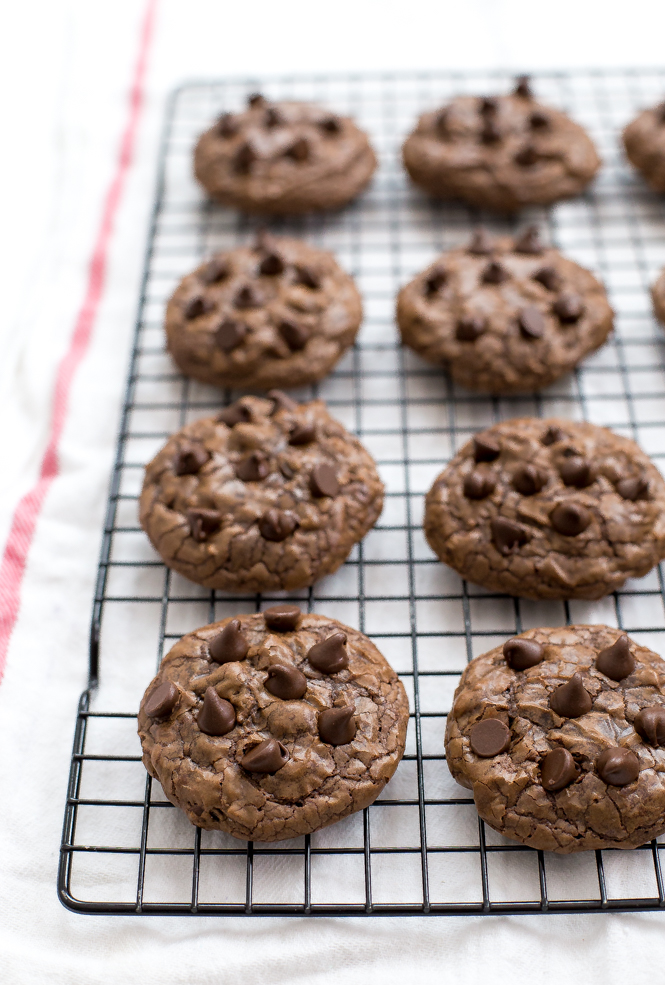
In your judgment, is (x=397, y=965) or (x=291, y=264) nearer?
(x=397, y=965)

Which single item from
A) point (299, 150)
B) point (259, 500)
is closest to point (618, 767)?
point (259, 500)

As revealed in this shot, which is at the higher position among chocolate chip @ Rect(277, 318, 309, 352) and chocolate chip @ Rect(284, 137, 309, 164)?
chocolate chip @ Rect(284, 137, 309, 164)

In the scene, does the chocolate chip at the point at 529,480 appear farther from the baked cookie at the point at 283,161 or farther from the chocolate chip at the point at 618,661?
the baked cookie at the point at 283,161

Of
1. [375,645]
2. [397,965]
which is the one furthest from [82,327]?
[397,965]

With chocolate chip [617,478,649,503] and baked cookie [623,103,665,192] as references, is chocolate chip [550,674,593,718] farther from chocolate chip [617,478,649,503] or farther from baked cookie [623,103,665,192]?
baked cookie [623,103,665,192]

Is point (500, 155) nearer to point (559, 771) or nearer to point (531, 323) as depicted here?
point (531, 323)

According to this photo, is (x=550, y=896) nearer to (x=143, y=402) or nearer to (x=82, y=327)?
(x=143, y=402)

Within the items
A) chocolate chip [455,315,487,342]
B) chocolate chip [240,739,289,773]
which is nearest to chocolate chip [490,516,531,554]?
chocolate chip [455,315,487,342]
